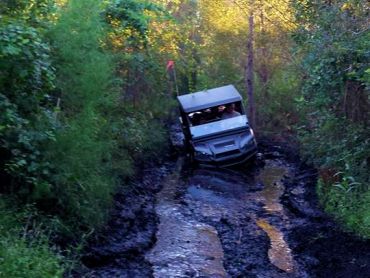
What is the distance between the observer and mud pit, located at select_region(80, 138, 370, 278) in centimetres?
985

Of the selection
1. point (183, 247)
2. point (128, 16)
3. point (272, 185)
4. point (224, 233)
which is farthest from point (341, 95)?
point (128, 16)

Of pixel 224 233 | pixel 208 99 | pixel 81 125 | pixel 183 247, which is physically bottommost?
pixel 224 233

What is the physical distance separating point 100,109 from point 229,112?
636 centimetres

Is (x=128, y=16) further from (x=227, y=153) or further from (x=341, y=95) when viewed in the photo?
(x=341, y=95)

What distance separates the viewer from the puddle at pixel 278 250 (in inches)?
404

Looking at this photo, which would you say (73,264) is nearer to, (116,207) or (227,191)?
(116,207)

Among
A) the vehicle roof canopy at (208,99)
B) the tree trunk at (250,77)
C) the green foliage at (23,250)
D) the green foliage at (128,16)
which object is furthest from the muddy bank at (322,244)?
the tree trunk at (250,77)

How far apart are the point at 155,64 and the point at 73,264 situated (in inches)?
423

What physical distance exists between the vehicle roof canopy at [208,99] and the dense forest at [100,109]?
44.5 inches

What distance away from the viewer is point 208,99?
1917cm

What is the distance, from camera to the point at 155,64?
18.2 metres

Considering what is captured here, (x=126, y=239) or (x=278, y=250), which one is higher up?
(x=126, y=239)

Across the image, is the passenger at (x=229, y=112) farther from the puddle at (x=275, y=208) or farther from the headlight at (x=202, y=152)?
the puddle at (x=275, y=208)

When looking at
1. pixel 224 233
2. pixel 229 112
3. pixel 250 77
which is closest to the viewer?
pixel 224 233
